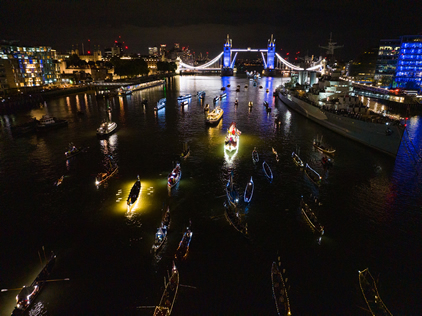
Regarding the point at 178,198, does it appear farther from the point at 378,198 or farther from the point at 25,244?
the point at 378,198

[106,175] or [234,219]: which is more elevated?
[106,175]

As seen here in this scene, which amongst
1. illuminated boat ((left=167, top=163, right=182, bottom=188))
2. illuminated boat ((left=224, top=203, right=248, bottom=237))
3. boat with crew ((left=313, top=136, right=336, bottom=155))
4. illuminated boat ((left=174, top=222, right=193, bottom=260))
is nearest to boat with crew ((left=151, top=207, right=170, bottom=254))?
illuminated boat ((left=174, top=222, right=193, bottom=260))

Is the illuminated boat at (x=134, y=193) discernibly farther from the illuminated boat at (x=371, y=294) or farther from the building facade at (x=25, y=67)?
the building facade at (x=25, y=67)

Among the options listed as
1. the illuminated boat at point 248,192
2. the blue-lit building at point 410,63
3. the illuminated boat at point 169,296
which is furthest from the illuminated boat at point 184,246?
the blue-lit building at point 410,63

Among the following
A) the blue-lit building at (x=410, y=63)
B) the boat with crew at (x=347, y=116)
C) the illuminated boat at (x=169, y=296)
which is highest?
the blue-lit building at (x=410, y=63)

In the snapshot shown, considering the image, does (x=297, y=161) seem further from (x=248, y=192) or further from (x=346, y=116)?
(x=346, y=116)

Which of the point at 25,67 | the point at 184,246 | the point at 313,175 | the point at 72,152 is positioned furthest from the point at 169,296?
the point at 25,67
